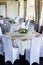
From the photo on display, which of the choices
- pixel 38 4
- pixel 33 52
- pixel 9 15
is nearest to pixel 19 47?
pixel 33 52

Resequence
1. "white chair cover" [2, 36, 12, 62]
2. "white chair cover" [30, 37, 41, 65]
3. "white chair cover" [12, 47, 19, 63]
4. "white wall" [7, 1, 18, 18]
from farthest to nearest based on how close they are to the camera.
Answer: "white wall" [7, 1, 18, 18], "white chair cover" [12, 47, 19, 63], "white chair cover" [2, 36, 12, 62], "white chair cover" [30, 37, 41, 65]

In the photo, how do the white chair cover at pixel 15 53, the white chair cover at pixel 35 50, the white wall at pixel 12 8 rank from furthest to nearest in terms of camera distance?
the white wall at pixel 12 8 < the white chair cover at pixel 15 53 < the white chair cover at pixel 35 50

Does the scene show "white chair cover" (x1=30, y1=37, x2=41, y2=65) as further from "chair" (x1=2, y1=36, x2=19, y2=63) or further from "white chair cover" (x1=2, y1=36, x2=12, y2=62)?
"white chair cover" (x1=2, y1=36, x2=12, y2=62)

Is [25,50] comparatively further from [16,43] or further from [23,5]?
[23,5]

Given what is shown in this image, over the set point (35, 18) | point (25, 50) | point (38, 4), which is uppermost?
point (38, 4)

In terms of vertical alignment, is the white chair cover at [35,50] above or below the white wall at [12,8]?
below

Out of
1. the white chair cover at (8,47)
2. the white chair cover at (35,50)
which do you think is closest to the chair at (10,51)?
the white chair cover at (8,47)

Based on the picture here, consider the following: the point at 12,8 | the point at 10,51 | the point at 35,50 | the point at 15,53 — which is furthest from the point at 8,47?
the point at 12,8

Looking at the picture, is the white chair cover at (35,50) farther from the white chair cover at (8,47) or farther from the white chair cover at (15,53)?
the white chair cover at (8,47)

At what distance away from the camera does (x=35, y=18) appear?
400 inches

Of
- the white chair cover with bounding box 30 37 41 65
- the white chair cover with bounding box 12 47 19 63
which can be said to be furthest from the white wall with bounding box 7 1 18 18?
the white chair cover with bounding box 30 37 41 65

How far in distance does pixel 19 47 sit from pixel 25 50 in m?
0.23

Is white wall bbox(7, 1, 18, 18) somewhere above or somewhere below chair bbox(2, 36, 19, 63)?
above

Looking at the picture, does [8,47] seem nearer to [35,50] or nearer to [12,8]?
[35,50]
